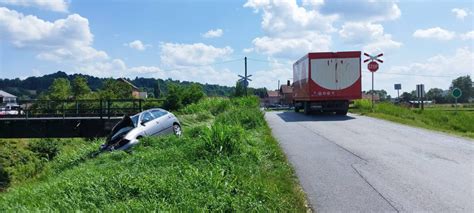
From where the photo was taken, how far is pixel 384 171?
827 cm

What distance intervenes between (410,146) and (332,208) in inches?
257

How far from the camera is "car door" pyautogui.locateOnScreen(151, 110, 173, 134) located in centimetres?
1590

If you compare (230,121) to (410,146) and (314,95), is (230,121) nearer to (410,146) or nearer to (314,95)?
(410,146)

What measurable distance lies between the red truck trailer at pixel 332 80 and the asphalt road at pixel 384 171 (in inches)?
382

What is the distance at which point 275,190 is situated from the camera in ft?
21.0

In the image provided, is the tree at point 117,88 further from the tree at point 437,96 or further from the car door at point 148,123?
the tree at point 437,96

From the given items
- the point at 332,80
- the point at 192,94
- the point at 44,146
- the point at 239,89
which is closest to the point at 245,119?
the point at 332,80

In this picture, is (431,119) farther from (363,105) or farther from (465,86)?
(465,86)

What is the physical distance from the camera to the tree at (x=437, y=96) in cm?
10219

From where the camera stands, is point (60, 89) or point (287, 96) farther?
point (287, 96)

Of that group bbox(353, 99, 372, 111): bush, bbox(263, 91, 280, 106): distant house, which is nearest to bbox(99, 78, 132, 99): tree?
bbox(353, 99, 372, 111): bush

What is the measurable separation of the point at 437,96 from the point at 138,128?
106332 millimetres

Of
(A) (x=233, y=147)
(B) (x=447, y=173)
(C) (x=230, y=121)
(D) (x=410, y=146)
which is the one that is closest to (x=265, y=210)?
(A) (x=233, y=147)

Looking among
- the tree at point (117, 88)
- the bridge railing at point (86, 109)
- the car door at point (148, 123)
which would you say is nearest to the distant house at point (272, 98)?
the tree at point (117, 88)
